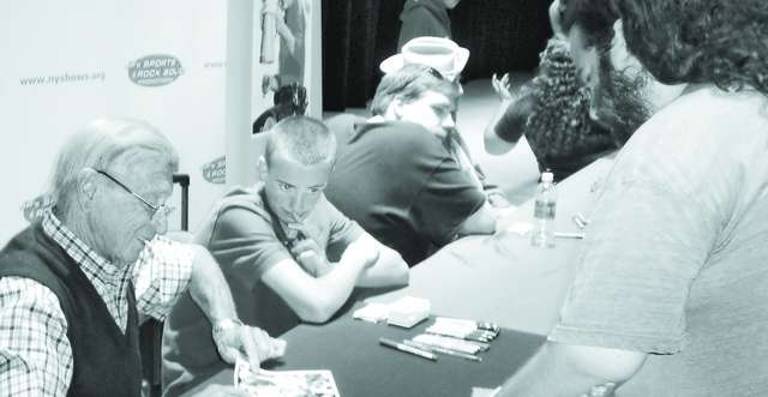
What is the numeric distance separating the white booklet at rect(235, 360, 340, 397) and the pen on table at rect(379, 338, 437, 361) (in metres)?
0.20

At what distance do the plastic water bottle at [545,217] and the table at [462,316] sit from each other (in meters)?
0.04

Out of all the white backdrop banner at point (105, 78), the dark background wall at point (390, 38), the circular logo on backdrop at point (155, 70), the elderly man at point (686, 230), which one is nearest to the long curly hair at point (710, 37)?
the elderly man at point (686, 230)

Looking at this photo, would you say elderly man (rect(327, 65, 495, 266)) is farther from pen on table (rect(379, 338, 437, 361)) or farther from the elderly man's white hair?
the elderly man's white hair

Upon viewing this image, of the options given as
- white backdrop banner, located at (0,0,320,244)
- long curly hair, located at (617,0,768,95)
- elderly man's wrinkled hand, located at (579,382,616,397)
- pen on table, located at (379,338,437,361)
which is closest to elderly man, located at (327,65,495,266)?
pen on table, located at (379,338,437,361)

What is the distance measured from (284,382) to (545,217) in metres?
1.49

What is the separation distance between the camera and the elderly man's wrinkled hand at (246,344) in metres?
1.57

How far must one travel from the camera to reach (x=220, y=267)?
1994 millimetres

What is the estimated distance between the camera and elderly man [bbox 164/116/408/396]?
73.7 inches

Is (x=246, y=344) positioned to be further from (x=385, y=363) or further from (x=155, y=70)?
(x=155, y=70)

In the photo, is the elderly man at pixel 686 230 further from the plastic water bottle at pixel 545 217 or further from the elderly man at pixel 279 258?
the plastic water bottle at pixel 545 217

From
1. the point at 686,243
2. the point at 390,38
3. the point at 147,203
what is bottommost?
the point at 390,38

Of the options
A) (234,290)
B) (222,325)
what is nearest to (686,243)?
(222,325)

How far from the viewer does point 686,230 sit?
2.53 ft

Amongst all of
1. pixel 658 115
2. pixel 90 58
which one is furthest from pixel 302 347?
pixel 90 58
